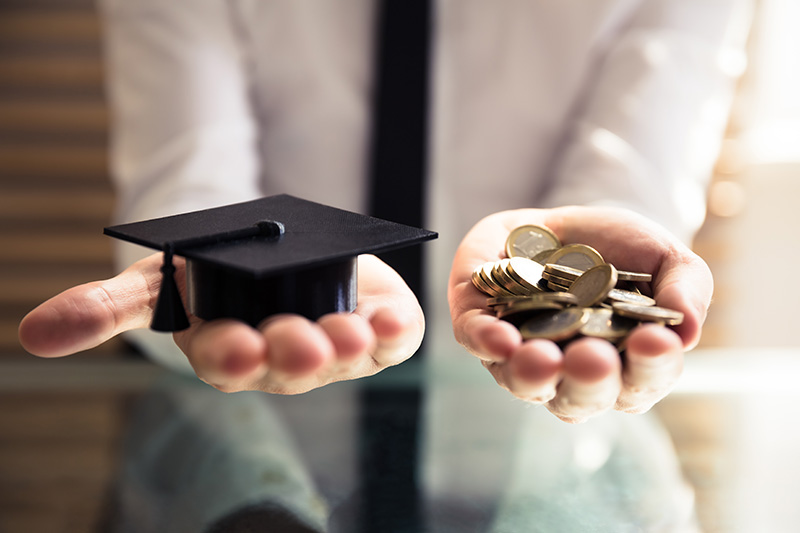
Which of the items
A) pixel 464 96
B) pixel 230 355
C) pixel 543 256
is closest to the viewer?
pixel 230 355

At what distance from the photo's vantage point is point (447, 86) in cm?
148

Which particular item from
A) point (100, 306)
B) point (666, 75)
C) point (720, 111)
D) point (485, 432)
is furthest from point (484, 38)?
point (100, 306)

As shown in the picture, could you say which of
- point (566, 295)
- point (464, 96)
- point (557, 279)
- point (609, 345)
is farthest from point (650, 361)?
point (464, 96)

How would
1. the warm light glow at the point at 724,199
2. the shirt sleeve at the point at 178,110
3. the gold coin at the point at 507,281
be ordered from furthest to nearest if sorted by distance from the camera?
the warm light glow at the point at 724,199 < the shirt sleeve at the point at 178,110 < the gold coin at the point at 507,281

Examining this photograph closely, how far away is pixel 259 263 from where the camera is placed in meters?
0.70

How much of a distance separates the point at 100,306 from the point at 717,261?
91.0 inches

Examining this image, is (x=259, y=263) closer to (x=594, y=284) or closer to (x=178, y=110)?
(x=594, y=284)

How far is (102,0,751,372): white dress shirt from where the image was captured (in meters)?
1.42

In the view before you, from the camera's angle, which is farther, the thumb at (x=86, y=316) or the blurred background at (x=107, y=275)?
the blurred background at (x=107, y=275)

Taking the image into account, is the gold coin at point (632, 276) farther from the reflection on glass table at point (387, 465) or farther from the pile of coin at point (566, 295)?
the reflection on glass table at point (387, 465)

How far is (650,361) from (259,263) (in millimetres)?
380

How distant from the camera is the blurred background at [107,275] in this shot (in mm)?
892

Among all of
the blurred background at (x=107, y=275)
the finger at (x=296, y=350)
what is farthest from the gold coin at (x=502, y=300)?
the blurred background at (x=107, y=275)

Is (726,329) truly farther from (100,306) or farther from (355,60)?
(100,306)
